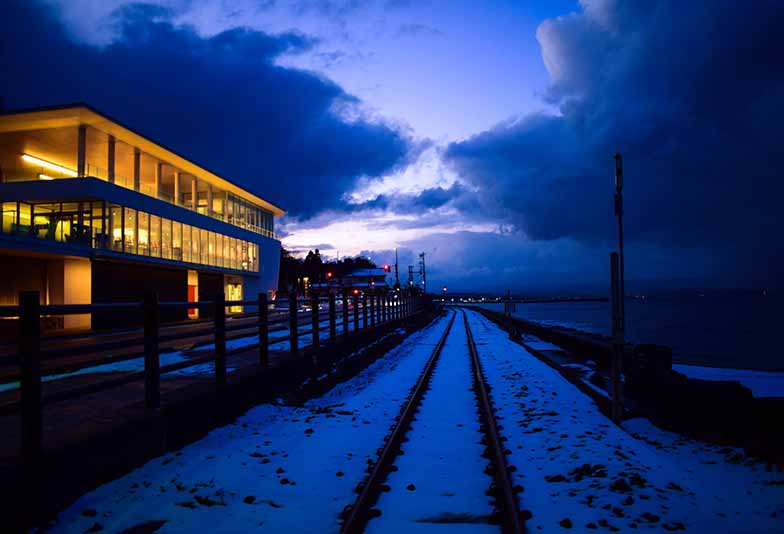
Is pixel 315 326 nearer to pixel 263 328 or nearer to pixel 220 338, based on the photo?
pixel 263 328

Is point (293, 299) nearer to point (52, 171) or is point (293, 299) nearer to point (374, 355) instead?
point (374, 355)

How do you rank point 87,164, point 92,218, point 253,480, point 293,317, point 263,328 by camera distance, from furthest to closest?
1. point 87,164
2. point 92,218
3. point 293,317
4. point 263,328
5. point 253,480

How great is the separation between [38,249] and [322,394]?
19004mm

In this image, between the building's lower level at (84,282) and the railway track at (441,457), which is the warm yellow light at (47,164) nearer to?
the building's lower level at (84,282)

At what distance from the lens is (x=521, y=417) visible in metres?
7.68

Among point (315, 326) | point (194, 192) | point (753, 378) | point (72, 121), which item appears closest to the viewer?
point (315, 326)

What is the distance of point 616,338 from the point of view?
7.86 metres

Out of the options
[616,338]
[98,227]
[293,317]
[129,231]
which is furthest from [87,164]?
[616,338]

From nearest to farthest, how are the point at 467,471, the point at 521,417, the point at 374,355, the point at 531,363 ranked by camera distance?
the point at 467,471, the point at 521,417, the point at 531,363, the point at 374,355

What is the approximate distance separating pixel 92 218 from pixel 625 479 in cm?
2855

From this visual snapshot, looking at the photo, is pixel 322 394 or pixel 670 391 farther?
pixel 322 394

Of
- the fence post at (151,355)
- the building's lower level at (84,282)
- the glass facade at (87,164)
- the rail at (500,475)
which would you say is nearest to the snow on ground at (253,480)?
the fence post at (151,355)

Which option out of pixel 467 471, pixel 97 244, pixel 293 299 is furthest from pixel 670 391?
pixel 97 244

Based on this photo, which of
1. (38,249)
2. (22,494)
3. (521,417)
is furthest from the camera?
(38,249)
